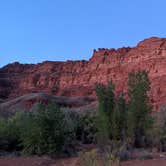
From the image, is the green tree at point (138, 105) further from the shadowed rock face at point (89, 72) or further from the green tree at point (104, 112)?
the shadowed rock face at point (89, 72)

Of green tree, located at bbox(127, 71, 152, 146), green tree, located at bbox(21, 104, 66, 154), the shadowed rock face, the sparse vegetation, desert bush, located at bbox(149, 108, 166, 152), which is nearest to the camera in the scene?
green tree, located at bbox(21, 104, 66, 154)

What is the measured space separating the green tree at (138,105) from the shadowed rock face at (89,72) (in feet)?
173

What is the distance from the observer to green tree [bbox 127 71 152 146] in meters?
23.0

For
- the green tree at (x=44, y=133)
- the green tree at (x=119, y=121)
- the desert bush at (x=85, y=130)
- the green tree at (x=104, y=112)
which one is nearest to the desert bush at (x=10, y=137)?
the green tree at (x=44, y=133)

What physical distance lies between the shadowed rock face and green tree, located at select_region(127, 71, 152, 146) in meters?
52.6

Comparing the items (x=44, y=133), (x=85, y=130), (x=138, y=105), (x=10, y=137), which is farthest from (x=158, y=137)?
(x=10, y=137)

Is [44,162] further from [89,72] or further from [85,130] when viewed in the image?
[89,72]

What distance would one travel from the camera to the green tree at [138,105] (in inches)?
906

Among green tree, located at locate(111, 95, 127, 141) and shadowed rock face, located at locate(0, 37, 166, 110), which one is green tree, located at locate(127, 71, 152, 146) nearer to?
green tree, located at locate(111, 95, 127, 141)

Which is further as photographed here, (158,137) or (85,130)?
(85,130)

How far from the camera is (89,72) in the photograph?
343 ft

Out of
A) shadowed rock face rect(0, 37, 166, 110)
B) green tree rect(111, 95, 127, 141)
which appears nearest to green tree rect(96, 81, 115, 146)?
green tree rect(111, 95, 127, 141)

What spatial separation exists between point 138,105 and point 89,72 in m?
81.5

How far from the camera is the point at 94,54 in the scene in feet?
359
